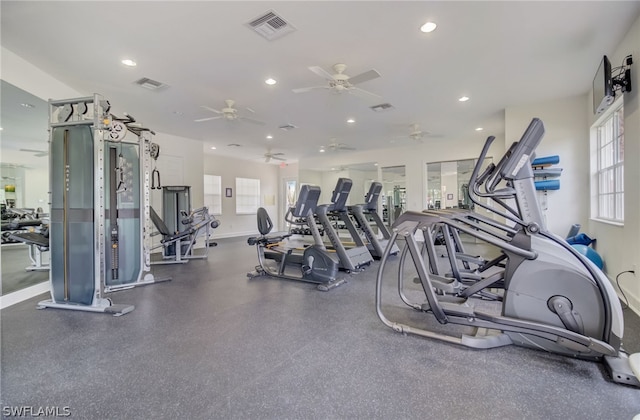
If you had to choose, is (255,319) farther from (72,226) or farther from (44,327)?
(72,226)

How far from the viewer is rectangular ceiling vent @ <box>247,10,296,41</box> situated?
282cm

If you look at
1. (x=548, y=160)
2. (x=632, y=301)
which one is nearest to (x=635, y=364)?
(x=632, y=301)

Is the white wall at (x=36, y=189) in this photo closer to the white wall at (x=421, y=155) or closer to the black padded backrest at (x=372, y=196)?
the black padded backrest at (x=372, y=196)

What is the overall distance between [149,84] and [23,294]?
10.8ft

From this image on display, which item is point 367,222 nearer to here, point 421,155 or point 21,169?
point 421,155

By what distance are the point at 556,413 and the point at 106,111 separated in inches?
177

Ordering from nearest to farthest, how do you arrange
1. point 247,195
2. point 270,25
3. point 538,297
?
point 538,297, point 270,25, point 247,195

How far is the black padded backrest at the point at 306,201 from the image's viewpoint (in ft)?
13.6

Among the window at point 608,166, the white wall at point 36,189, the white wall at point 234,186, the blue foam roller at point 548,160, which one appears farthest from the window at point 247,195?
the window at point 608,166

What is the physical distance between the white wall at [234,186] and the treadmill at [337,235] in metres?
6.41

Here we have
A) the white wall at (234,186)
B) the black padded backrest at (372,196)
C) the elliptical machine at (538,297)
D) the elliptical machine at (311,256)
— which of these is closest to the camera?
the elliptical machine at (538,297)

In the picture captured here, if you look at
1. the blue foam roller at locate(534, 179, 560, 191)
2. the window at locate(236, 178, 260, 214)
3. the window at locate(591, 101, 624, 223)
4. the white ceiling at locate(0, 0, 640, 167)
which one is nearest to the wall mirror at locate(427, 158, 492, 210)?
the white ceiling at locate(0, 0, 640, 167)

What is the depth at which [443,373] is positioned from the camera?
1.92 m

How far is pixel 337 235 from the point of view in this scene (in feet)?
15.4
